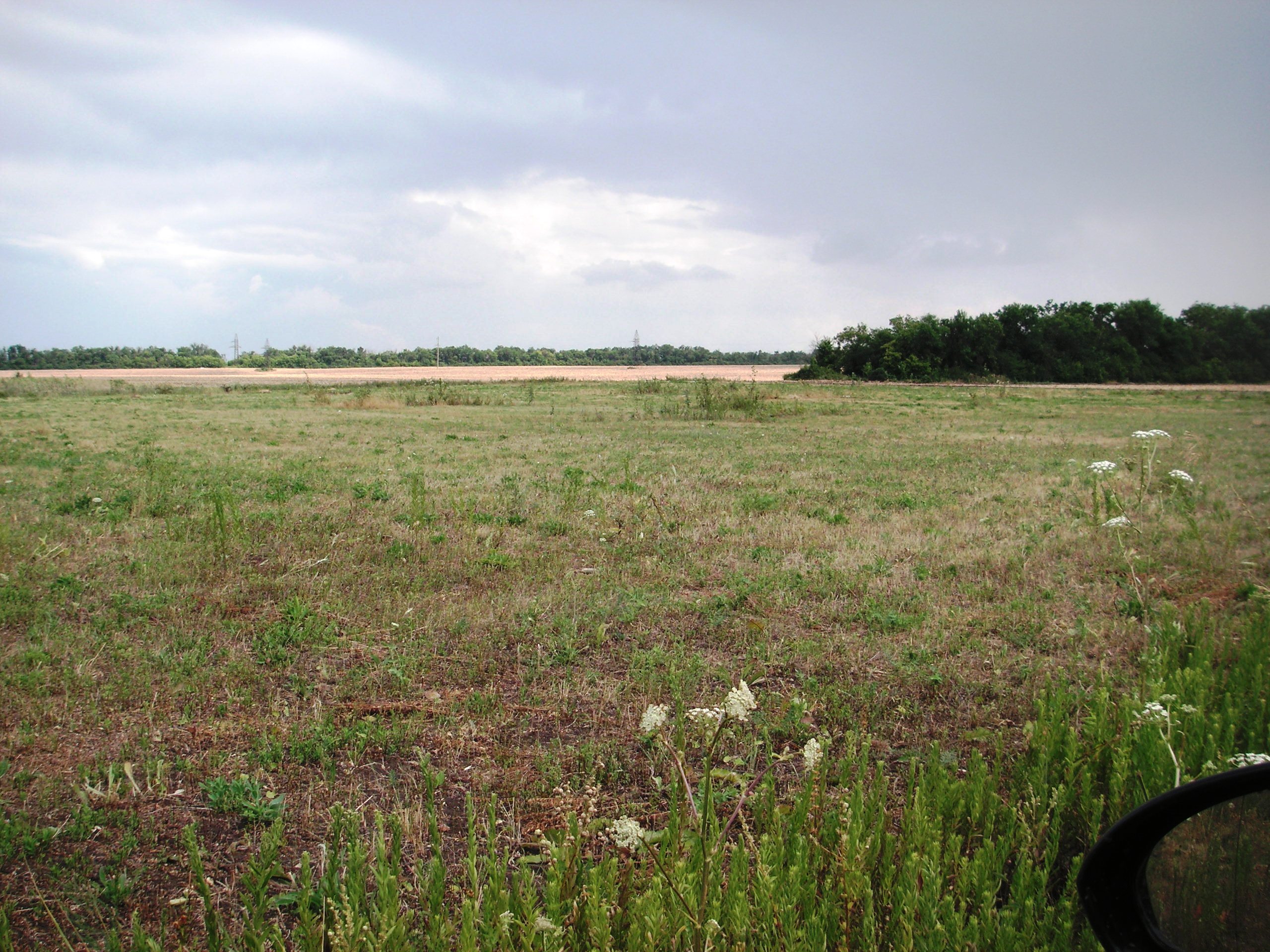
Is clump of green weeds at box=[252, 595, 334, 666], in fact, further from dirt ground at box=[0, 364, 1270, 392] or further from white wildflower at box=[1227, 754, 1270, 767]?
dirt ground at box=[0, 364, 1270, 392]

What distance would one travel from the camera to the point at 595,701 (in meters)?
4.98

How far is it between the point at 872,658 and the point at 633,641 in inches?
72.9

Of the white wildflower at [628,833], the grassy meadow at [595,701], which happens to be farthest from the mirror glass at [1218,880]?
the white wildflower at [628,833]

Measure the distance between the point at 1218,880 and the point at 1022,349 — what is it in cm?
6912

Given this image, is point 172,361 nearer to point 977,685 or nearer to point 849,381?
point 849,381

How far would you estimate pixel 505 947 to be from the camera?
98.0 inches

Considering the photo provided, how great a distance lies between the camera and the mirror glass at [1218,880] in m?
1.28

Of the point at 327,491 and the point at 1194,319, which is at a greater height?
the point at 1194,319

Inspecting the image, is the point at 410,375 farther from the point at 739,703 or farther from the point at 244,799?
the point at 739,703

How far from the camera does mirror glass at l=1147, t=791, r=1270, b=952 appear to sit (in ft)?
4.20

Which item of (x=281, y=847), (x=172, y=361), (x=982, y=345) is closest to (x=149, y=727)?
(x=281, y=847)

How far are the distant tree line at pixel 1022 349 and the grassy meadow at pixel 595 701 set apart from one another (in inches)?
688

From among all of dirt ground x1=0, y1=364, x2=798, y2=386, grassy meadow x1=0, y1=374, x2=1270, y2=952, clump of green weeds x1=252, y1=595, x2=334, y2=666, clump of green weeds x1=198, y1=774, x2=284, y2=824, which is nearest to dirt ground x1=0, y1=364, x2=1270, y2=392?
dirt ground x1=0, y1=364, x2=798, y2=386

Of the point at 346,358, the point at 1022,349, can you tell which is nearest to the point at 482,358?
the point at 346,358
